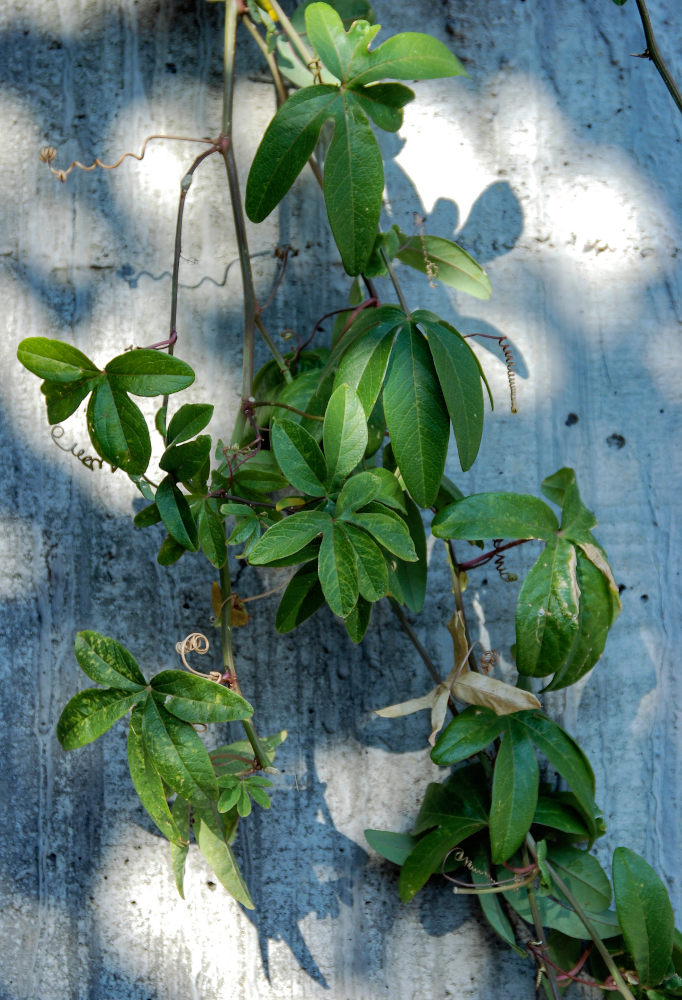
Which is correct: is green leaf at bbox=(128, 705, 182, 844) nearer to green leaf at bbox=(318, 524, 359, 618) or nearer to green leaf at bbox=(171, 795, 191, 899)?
green leaf at bbox=(171, 795, 191, 899)

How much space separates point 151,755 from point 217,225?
64 cm

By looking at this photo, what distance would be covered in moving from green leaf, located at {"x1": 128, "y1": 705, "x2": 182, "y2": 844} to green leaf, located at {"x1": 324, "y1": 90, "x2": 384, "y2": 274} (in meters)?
0.49

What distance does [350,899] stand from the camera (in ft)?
3.12

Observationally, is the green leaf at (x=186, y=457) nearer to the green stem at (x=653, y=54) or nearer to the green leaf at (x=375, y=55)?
the green leaf at (x=375, y=55)

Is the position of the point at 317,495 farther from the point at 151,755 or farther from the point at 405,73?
the point at 405,73

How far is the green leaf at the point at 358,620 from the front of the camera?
0.76 metres

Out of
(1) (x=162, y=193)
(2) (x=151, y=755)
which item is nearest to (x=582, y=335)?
(1) (x=162, y=193)

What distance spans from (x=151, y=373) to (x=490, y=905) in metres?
0.71

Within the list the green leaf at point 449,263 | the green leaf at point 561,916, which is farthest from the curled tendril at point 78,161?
the green leaf at point 561,916

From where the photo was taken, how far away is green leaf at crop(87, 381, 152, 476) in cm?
75

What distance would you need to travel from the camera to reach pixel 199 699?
0.74 metres

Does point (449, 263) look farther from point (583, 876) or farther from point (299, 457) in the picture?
point (583, 876)

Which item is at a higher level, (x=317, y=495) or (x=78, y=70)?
(x=78, y=70)

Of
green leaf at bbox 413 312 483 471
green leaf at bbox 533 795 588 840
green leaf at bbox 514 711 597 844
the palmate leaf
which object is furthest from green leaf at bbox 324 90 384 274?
green leaf at bbox 533 795 588 840
